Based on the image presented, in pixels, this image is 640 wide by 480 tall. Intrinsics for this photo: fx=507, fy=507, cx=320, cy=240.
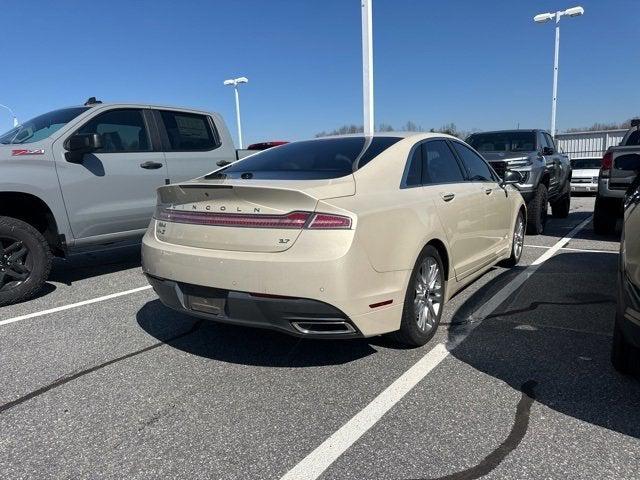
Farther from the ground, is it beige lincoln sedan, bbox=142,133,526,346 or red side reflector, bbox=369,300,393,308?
beige lincoln sedan, bbox=142,133,526,346

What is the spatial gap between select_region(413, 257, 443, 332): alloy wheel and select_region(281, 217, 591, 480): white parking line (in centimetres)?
21

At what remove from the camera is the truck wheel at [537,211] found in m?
8.29

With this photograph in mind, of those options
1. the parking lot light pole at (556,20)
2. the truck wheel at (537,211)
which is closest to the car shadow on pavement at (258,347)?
the truck wheel at (537,211)

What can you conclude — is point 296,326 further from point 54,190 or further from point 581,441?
point 54,190

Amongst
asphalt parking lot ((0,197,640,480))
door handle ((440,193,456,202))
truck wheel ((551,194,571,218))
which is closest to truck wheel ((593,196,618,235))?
truck wheel ((551,194,571,218))

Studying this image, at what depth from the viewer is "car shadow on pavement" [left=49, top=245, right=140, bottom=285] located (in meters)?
6.23

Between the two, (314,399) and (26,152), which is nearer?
(314,399)

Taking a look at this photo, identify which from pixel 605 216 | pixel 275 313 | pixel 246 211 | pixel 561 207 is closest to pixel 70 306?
pixel 246 211

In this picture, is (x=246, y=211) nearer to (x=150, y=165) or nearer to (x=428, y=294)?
(x=428, y=294)

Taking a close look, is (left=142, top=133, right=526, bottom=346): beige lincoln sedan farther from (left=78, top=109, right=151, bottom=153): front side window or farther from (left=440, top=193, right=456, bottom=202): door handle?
(left=78, top=109, right=151, bottom=153): front side window

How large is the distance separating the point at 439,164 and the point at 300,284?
201 centimetres

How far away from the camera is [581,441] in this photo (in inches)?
98.1

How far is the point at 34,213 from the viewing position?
5410 mm

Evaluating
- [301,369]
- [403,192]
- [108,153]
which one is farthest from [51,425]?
[108,153]
